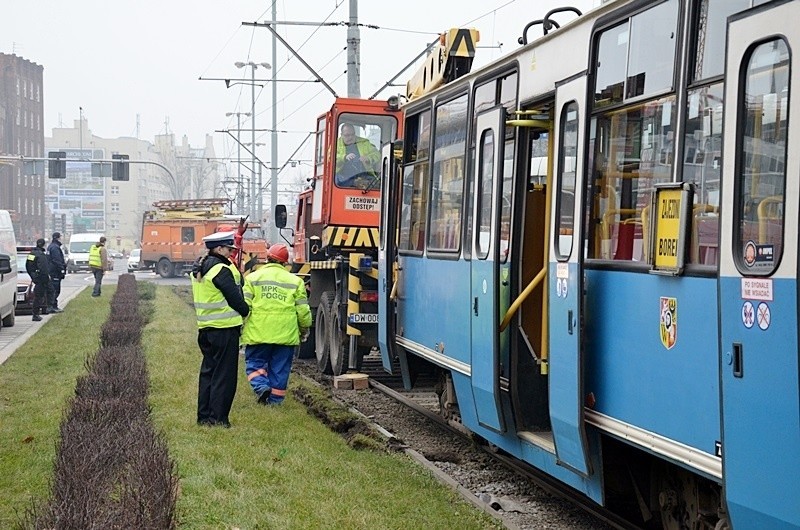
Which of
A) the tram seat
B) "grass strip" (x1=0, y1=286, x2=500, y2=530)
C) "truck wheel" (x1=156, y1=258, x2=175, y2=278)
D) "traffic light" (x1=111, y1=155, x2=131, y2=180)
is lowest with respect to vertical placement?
"truck wheel" (x1=156, y1=258, x2=175, y2=278)

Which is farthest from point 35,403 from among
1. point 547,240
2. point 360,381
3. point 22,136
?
point 22,136

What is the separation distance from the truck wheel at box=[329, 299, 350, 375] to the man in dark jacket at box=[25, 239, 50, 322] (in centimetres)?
1288

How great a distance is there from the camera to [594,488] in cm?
698

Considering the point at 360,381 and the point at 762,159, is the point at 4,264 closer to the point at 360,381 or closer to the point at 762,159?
the point at 360,381

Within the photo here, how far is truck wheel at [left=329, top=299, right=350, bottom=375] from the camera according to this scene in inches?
607

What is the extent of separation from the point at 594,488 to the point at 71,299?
2994 cm

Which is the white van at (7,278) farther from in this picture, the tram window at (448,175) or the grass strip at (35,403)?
the tram window at (448,175)

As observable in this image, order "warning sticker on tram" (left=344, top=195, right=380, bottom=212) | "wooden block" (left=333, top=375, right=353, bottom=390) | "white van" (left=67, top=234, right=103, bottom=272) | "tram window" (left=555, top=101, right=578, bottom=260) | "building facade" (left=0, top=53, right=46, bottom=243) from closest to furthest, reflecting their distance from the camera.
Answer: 1. "tram window" (left=555, top=101, right=578, bottom=260)
2. "wooden block" (left=333, top=375, right=353, bottom=390)
3. "warning sticker on tram" (left=344, top=195, right=380, bottom=212)
4. "white van" (left=67, top=234, right=103, bottom=272)
5. "building facade" (left=0, top=53, right=46, bottom=243)

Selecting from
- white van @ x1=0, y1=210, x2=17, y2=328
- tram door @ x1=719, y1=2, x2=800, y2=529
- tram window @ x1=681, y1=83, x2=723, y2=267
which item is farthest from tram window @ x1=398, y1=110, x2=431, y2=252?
white van @ x1=0, y1=210, x2=17, y2=328

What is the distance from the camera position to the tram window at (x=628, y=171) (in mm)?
6031

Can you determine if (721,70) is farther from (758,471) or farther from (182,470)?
(182,470)

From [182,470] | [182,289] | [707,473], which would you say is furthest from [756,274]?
[182,289]

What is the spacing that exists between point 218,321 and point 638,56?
19.8ft

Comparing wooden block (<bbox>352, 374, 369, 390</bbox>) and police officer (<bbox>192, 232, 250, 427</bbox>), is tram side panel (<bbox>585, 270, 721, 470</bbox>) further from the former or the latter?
wooden block (<bbox>352, 374, 369, 390</bbox>)
